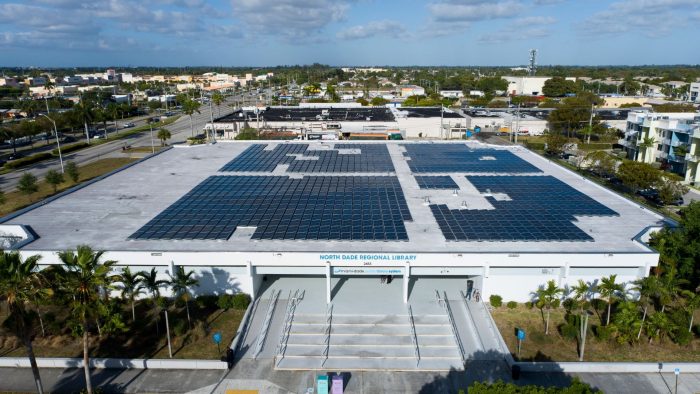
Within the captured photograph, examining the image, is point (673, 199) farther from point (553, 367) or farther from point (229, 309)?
point (229, 309)

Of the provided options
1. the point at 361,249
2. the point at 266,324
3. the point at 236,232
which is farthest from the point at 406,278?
the point at 236,232

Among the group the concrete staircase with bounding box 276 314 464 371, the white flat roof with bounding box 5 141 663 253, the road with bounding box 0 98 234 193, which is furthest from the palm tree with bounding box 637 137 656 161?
the road with bounding box 0 98 234 193

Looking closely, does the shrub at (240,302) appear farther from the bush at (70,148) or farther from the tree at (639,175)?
the bush at (70,148)

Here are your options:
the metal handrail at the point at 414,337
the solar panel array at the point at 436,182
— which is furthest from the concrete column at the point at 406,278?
the solar panel array at the point at 436,182

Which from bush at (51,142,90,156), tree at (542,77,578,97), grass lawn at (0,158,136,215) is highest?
tree at (542,77,578,97)

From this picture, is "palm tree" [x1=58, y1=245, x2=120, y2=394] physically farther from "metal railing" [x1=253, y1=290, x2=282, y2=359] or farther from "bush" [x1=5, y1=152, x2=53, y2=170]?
"bush" [x1=5, y1=152, x2=53, y2=170]

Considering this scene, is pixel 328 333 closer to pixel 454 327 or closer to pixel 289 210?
pixel 454 327
